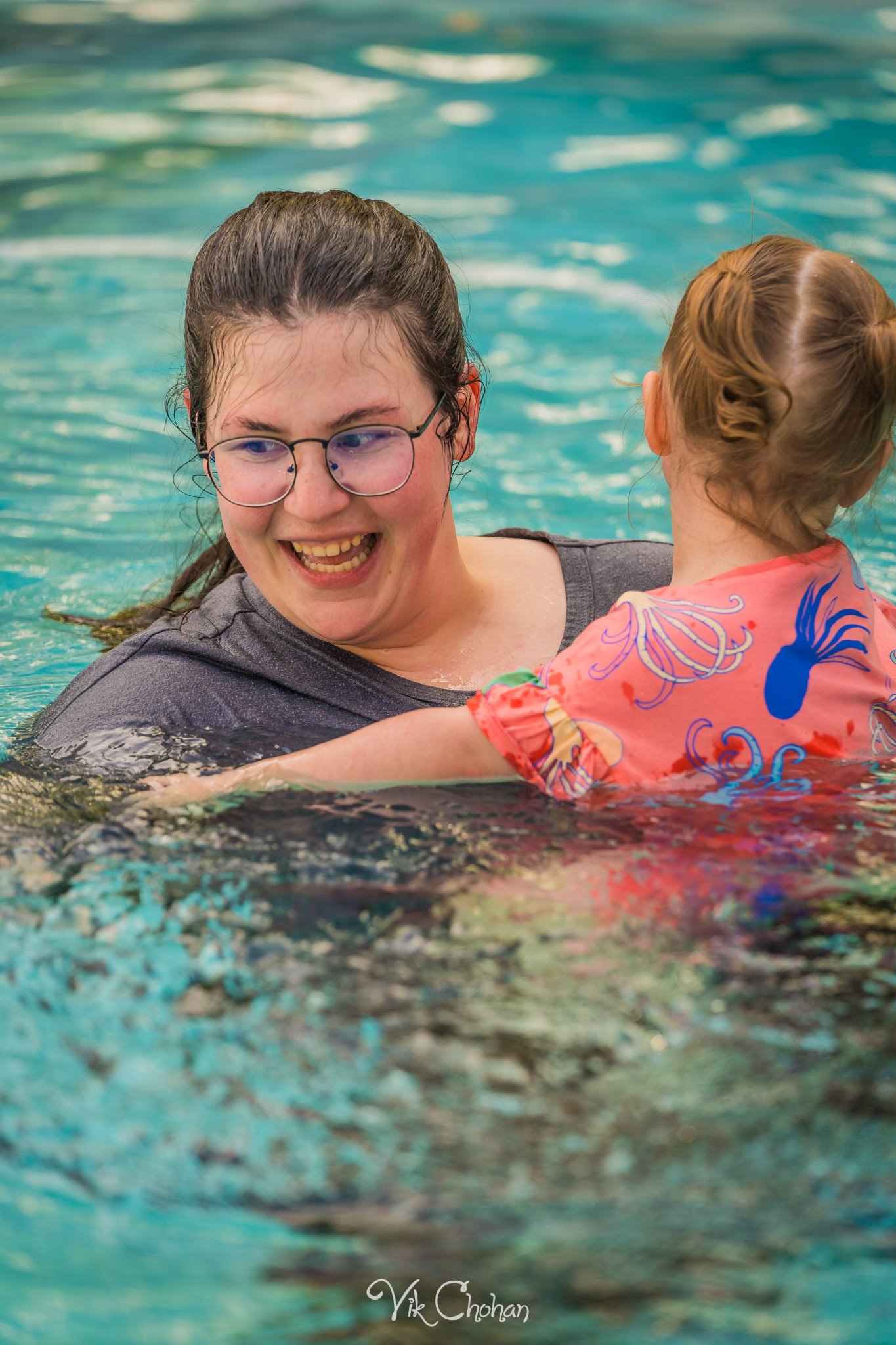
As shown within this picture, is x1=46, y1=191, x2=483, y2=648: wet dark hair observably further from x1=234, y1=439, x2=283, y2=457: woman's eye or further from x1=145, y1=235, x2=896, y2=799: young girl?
x1=145, y1=235, x2=896, y2=799: young girl

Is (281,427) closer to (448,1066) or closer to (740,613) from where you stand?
(740,613)

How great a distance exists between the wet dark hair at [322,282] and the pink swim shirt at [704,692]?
2.78 feet

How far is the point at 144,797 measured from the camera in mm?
2961

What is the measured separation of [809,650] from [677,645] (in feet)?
0.93

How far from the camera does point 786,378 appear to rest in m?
2.75

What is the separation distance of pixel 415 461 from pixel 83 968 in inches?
54.3

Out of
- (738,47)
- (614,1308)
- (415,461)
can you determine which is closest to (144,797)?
(415,461)

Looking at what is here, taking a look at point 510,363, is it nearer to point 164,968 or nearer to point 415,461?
point 415,461

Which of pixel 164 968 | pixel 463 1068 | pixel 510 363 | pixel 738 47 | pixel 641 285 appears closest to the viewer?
pixel 463 1068

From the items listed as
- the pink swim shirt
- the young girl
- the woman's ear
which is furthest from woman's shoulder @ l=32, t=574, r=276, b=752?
→ the pink swim shirt

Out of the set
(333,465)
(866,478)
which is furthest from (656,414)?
(333,465)

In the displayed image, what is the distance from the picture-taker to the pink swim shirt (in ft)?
8.95

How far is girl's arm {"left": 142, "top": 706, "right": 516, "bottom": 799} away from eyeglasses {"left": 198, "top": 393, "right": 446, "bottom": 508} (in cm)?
57
